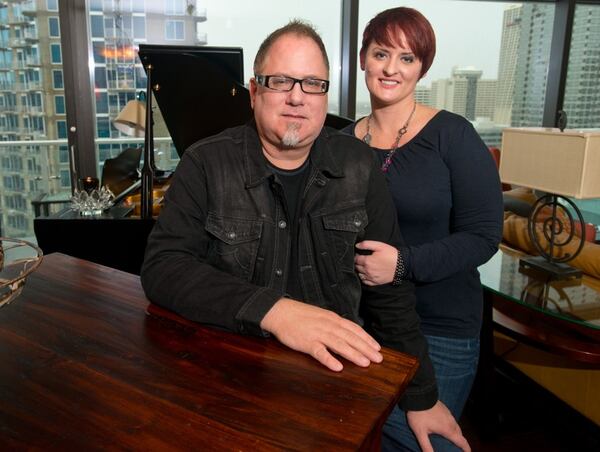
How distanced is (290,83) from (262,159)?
0.54 feet

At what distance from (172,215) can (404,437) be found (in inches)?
28.8

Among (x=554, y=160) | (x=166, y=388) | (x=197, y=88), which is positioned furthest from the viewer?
(x=197, y=88)

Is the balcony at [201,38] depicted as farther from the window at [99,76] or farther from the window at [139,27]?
the window at [99,76]

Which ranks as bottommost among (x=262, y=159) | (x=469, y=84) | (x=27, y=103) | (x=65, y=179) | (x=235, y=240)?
(x=65, y=179)

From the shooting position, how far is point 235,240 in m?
1.05

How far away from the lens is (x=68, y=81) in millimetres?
4281

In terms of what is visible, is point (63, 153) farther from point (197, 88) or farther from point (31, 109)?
point (197, 88)

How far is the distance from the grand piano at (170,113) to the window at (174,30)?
217 centimetres

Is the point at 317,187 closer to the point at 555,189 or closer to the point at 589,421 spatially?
the point at 555,189

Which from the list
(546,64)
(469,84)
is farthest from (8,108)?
(546,64)

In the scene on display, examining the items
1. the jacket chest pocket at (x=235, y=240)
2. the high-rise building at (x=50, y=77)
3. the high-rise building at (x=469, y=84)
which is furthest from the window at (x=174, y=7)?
the jacket chest pocket at (x=235, y=240)

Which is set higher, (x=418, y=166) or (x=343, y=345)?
(x=418, y=166)

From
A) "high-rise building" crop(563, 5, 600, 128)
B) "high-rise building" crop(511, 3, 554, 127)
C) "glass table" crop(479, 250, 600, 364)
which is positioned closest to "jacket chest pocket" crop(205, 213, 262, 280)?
"glass table" crop(479, 250, 600, 364)

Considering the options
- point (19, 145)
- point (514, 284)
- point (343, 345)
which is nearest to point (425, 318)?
point (343, 345)
